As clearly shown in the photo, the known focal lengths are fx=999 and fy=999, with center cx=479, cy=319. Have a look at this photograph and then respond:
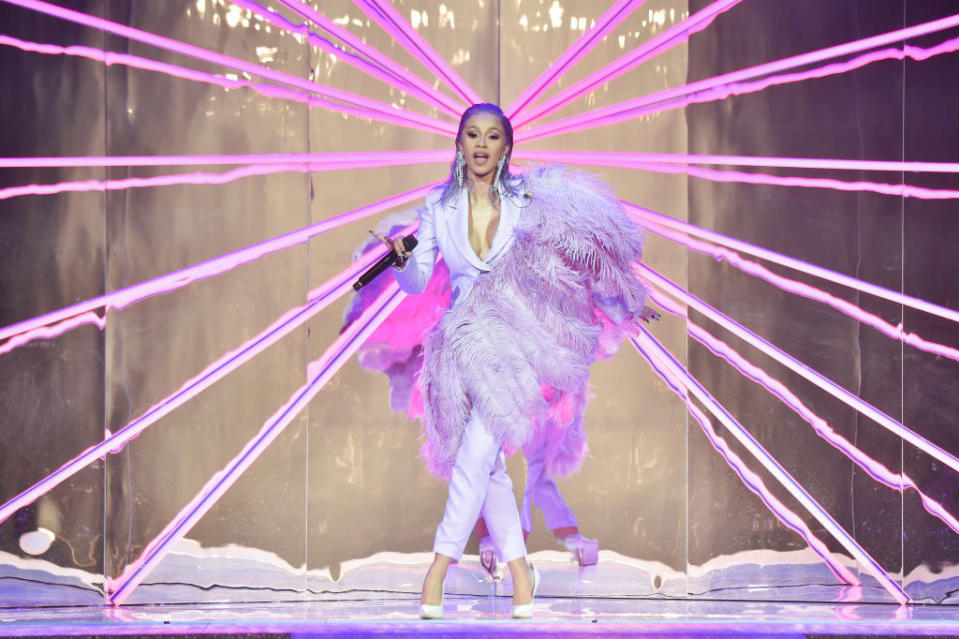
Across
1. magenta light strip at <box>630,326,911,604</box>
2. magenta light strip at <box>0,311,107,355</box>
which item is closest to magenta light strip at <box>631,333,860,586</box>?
magenta light strip at <box>630,326,911,604</box>

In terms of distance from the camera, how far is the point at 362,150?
3906mm

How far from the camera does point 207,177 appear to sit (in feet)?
12.7

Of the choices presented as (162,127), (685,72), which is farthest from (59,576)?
(685,72)

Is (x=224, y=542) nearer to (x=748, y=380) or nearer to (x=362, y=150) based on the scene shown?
(x=362, y=150)

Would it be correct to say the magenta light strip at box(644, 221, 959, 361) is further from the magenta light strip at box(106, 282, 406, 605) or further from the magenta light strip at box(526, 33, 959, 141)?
the magenta light strip at box(106, 282, 406, 605)

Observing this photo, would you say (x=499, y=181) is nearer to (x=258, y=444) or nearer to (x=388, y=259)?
(x=388, y=259)

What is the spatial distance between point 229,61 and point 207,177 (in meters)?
0.46

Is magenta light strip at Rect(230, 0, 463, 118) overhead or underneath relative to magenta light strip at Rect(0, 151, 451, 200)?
overhead

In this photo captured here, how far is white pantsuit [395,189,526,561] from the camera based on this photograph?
3.08 m

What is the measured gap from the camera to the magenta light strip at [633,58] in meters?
3.91

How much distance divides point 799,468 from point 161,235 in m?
2.66

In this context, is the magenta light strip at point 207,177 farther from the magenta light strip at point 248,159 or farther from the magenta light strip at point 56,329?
the magenta light strip at point 56,329

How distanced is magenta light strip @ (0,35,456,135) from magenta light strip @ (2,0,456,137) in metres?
0.01

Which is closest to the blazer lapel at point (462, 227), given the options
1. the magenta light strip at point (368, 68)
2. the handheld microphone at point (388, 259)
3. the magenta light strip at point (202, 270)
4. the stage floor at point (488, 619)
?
the handheld microphone at point (388, 259)
